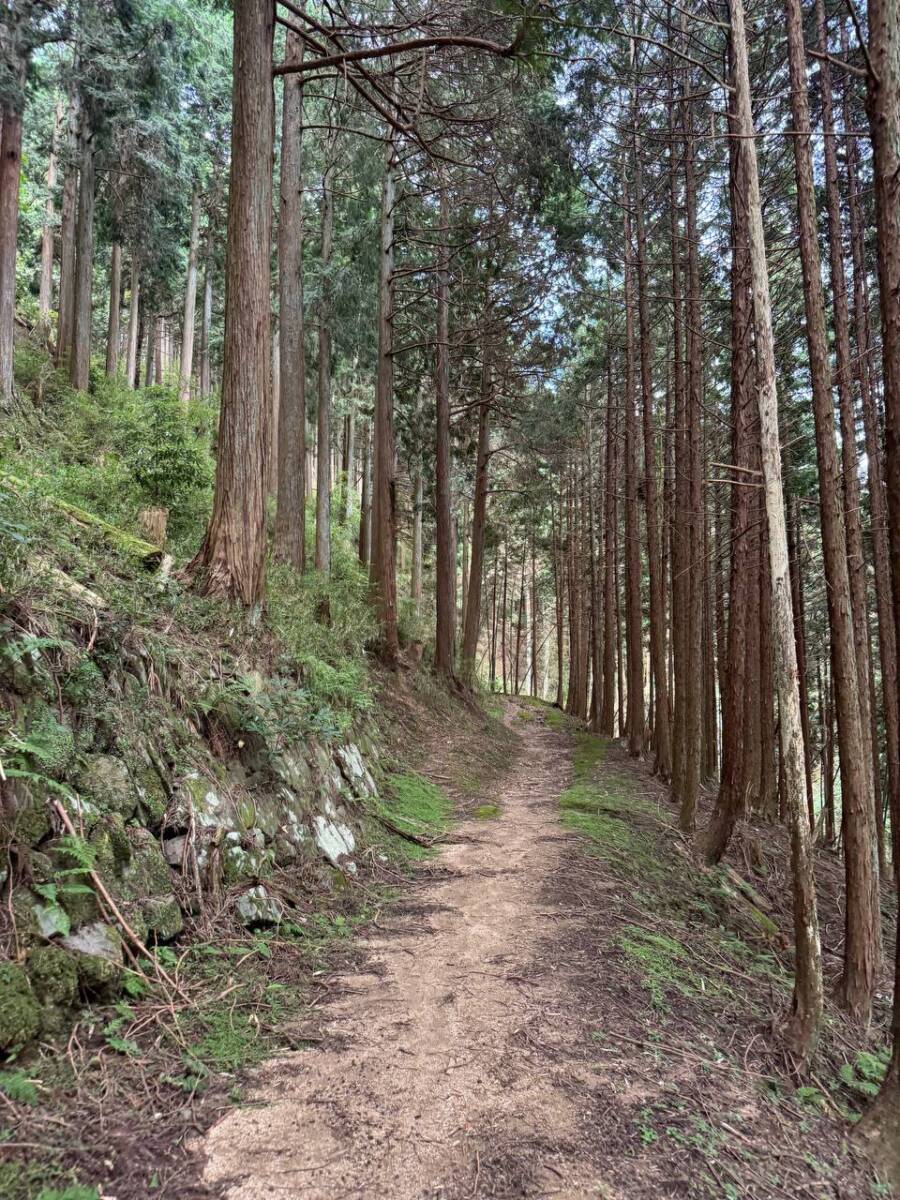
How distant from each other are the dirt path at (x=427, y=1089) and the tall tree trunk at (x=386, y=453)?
8.48 metres

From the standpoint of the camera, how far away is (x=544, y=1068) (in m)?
2.94

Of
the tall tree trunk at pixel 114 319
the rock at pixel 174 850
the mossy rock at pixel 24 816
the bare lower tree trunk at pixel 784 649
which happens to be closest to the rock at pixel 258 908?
the rock at pixel 174 850

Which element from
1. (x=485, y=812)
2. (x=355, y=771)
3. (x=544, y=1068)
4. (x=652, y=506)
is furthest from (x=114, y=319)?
(x=544, y=1068)

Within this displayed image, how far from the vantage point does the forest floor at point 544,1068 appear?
7.55 feet

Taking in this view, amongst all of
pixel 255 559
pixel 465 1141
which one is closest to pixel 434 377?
pixel 255 559

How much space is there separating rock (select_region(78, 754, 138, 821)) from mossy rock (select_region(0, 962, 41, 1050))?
0.90 metres

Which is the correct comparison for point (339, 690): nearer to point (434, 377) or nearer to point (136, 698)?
point (136, 698)

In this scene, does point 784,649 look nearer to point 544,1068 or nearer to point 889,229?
point 889,229

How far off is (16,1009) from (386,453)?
1161cm

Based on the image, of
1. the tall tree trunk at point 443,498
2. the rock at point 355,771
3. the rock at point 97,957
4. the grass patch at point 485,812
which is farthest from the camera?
the tall tree trunk at point 443,498

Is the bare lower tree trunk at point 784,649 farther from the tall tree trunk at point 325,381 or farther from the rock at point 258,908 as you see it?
the tall tree trunk at point 325,381

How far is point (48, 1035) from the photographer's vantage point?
2.47m

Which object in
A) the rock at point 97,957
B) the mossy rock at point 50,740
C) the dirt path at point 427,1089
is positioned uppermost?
the mossy rock at point 50,740

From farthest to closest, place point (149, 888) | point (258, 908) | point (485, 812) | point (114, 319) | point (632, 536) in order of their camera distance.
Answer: point (114, 319), point (632, 536), point (485, 812), point (258, 908), point (149, 888)
